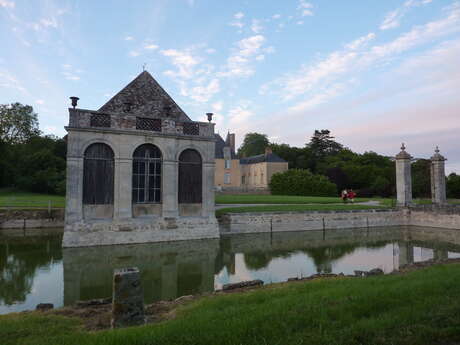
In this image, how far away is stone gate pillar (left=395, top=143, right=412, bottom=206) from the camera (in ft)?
72.1

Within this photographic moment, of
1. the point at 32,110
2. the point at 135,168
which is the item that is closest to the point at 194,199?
the point at 135,168

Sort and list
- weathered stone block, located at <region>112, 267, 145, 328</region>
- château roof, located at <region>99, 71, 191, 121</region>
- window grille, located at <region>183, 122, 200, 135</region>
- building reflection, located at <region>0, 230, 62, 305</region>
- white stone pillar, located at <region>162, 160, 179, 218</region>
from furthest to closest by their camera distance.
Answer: window grille, located at <region>183, 122, 200, 135</region> → château roof, located at <region>99, 71, 191, 121</region> → white stone pillar, located at <region>162, 160, 179, 218</region> → building reflection, located at <region>0, 230, 62, 305</region> → weathered stone block, located at <region>112, 267, 145, 328</region>

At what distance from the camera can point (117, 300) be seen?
4637 mm

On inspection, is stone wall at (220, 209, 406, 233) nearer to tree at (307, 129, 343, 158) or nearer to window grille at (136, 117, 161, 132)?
window grille at (136, 117, 161, 132)

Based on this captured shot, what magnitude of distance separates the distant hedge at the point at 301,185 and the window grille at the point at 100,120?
2754 cm

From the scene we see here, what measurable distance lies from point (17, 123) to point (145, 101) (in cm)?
3988

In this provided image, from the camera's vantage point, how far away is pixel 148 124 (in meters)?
14.8

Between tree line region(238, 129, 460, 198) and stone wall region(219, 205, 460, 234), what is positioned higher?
tree line region(238, 129, 460, 198)

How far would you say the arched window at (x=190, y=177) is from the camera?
50.3 ft

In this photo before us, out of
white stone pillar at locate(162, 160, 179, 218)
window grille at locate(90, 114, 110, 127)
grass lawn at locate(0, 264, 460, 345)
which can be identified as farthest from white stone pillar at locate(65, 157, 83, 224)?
grass lawn at locate(0, 264, 460, 345)

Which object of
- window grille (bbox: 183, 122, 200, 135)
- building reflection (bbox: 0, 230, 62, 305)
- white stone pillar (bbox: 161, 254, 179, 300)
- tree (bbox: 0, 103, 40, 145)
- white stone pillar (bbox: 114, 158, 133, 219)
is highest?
tree (bbox: 0, 103, 40, 145)

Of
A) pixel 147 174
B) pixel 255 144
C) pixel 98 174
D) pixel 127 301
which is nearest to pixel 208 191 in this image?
pixel 147 174

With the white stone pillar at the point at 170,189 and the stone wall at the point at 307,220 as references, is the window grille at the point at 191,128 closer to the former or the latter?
the white stone pillar at the point at 170,189

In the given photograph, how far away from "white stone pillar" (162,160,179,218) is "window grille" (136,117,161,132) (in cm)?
164
